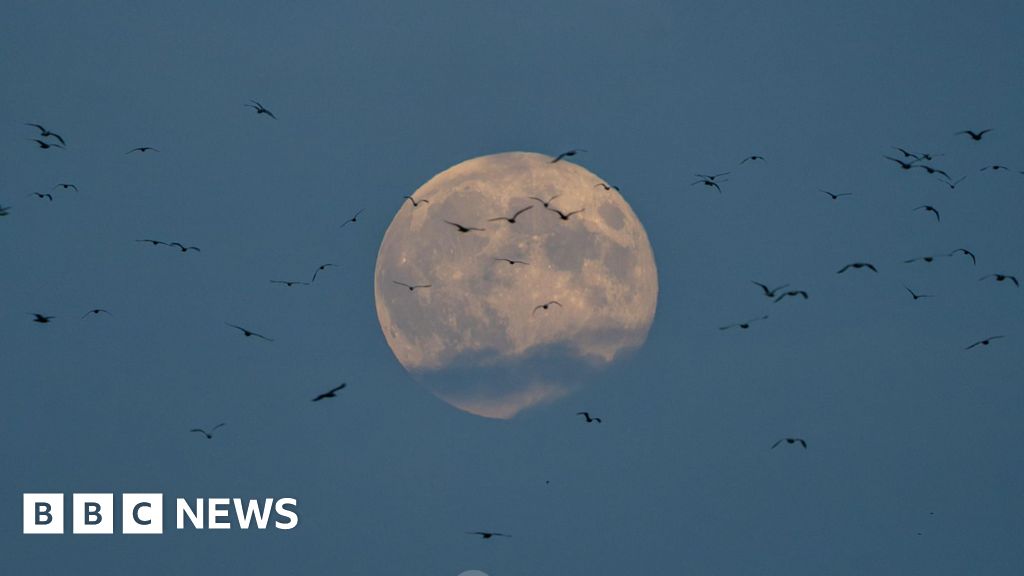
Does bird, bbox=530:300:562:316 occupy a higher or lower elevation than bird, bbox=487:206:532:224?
lower

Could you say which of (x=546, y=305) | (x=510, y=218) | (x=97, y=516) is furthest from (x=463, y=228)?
(x=97, y=516)

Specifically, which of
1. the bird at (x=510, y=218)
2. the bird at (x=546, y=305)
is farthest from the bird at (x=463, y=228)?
the bird at (x=546, y=305)

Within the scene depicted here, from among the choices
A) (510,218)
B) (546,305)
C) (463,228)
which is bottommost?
(546,305)

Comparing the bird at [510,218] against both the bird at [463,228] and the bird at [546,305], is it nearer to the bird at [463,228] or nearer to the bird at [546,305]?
the bird at [463,228]

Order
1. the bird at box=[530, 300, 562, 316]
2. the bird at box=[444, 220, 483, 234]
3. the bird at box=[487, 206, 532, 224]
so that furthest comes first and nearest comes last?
the bird at box=[530, 300, 562, 316], the bird at box=[487, 206, 532, 224], the bird at box=[444, 220, 483, 234]

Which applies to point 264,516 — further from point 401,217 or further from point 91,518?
point 401,217

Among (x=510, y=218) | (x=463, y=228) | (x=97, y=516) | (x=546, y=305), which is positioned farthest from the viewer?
(x=97, y=516)

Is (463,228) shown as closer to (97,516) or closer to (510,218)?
(510,218)

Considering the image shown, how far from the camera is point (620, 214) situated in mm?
88375

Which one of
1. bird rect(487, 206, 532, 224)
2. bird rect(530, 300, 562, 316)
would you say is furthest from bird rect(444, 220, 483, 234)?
bird rect(530, 300, 562, 316)

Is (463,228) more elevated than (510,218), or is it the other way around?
(510,218)

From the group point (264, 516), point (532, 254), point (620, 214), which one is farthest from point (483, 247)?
point (264, 516)

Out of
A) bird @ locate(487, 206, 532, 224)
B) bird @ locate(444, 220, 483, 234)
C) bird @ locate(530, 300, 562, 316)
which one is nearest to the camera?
bird @ locate(444, 220, 483, 234)

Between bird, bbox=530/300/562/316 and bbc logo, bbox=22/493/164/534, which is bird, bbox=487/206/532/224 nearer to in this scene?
bird, bbox=530/300/562/316
